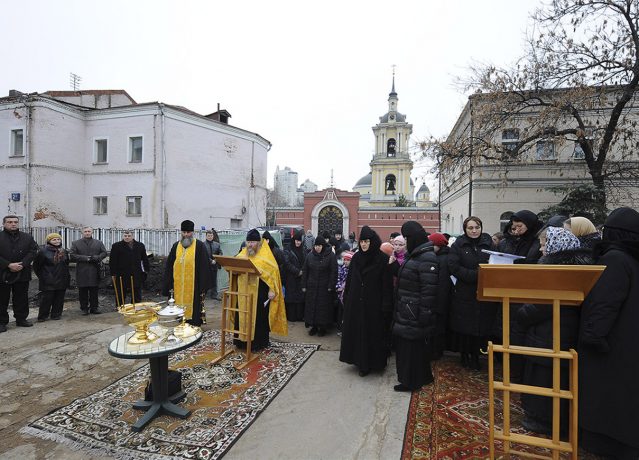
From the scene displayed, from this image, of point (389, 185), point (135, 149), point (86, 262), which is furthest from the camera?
point (389, 185)

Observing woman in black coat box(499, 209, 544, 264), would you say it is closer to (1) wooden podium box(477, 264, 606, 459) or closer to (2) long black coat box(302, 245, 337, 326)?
(1) wooden podium box(477, 264, 606, 459)

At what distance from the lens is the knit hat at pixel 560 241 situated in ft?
9.60

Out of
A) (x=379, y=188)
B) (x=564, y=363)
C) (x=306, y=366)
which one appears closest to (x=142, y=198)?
(x=306, y=366)

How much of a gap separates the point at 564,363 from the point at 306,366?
9.98 ft

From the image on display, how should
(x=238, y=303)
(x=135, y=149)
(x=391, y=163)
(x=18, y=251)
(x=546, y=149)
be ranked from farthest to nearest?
(x=391, y=163), (x=135, y=149), (x=546, y=149), (x=18, y=251), (x=238, y=303)

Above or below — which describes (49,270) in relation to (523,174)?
below

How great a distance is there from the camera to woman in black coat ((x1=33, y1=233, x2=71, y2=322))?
6.97 metres

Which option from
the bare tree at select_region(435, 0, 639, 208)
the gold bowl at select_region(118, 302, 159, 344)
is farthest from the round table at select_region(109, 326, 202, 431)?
the bare tree at select_region(435, 0, 639, 208)

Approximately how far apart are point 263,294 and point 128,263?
3929mm

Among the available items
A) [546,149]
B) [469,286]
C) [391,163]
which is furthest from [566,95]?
[391,163]

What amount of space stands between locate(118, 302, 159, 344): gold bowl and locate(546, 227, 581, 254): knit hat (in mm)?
3661

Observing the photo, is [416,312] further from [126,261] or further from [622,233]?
[126,261]

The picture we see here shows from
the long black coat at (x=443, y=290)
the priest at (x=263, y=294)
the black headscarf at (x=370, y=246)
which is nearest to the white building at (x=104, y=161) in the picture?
the priest at (x=263, y=294)

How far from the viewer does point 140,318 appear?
3.41 meters
